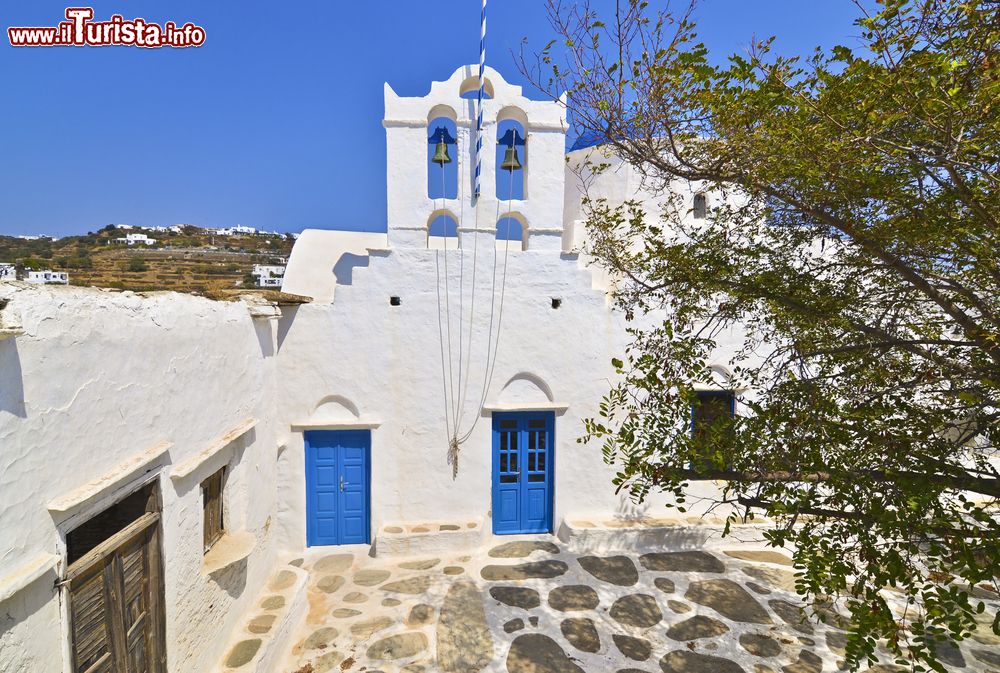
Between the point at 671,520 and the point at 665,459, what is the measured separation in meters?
4.60

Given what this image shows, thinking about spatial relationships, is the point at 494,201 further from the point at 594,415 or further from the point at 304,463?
the point at 304,463

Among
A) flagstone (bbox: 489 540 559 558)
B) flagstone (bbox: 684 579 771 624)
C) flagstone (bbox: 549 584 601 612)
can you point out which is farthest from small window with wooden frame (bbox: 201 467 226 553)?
flagstone (bbox: 684 579 771 624)

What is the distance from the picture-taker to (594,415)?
25.3 feet

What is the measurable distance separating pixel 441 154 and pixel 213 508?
5391 millimetres

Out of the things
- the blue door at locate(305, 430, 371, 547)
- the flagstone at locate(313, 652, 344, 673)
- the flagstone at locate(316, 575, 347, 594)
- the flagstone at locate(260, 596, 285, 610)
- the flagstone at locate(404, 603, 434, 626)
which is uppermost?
the blue door at locate(305, 430, 371, 547)

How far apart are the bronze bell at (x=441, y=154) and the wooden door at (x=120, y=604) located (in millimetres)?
5615

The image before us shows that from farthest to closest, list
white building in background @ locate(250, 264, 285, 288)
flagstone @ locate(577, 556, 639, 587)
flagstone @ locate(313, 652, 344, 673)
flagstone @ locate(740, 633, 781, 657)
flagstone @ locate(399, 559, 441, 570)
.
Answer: white building in background @ locate(250, 264, 285, 288) → flagstone @ locate(399, 559, 441, 570) → flagstone @ locate(577, 556, 639, 587) → flagstone @ locate(740, 633, 781, 657) → flagstone @ locate(313, 652, 344, 673)

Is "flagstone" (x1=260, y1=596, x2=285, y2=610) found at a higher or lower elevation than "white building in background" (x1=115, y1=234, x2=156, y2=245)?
lower

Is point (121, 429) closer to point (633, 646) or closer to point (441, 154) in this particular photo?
point (633, 646)

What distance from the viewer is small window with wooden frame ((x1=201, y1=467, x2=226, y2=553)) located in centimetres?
502

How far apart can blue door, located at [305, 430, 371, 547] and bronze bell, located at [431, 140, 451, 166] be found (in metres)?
4.08

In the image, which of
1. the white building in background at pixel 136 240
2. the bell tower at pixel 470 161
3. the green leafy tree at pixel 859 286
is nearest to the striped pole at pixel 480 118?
the bell tower at pixel 470 161

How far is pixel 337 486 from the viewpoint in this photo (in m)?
7.34

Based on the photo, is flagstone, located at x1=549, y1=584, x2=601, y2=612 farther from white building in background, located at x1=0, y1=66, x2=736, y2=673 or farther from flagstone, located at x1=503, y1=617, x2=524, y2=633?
white building in background, located at x1=0, y1=66, x2=736, y2=673
